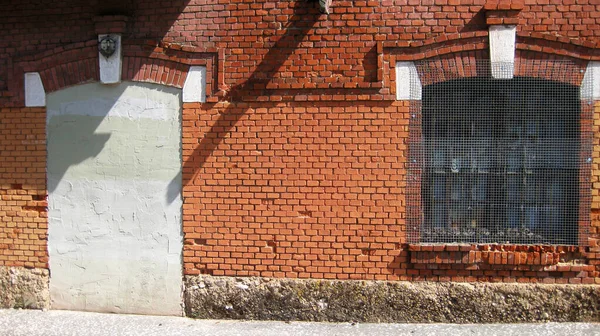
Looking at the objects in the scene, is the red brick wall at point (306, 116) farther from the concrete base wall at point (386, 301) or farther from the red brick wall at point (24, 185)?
the red brick wall at point (24, 185)

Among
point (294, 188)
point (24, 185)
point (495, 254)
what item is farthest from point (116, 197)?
point (495, 254)

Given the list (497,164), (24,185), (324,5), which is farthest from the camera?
(24,185)

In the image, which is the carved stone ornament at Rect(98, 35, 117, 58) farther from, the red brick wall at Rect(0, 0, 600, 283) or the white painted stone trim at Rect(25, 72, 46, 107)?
the white painted stone trim at Rect(25, 72, 46, 107)

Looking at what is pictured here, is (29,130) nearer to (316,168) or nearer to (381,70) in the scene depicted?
(316,168)

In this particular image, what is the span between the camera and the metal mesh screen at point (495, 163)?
493 centimetres

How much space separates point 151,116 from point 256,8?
158cm

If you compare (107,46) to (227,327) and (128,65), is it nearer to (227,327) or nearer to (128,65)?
(128,65)

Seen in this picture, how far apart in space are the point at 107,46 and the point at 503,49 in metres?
4.00

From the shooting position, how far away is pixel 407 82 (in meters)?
4.93

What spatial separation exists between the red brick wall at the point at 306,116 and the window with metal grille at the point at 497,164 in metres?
0.21

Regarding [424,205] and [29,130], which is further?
[29,130]

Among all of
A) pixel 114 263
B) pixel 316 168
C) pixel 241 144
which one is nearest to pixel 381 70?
pixel 316 168

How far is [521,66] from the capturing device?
482 centimetres

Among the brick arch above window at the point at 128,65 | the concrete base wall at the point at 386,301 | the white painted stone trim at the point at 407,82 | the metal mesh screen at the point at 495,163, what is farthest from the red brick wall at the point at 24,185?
the metal mesh screen at the point at 495,163
